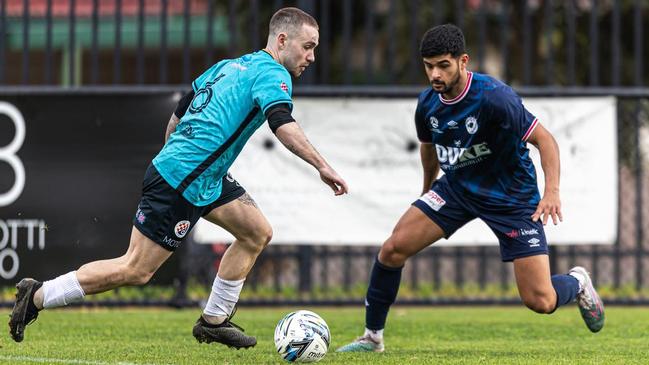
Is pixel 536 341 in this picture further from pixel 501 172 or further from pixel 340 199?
pixel 340 199

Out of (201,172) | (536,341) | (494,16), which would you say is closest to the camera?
(201,172)

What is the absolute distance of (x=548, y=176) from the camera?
6.88 m

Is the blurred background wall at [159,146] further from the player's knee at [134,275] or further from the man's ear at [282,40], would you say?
the man's ear at [282,40]

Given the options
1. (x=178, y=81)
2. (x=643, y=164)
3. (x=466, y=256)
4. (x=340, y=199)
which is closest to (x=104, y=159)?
(x=340, y=199)

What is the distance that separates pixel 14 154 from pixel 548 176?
540cm

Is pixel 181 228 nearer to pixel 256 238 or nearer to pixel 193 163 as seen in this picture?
pixel 193 163

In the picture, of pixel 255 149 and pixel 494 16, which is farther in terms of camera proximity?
pixel 494 16

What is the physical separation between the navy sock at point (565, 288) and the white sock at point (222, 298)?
6.22ft

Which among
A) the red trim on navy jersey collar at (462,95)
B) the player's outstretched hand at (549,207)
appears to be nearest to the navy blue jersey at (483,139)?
the red trim on navy jersey collar at (462,95)

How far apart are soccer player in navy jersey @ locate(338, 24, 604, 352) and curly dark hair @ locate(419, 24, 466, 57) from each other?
0.02 m

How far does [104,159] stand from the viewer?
10750 millimetres

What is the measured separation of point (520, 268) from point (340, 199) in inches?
148

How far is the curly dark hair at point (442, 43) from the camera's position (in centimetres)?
691

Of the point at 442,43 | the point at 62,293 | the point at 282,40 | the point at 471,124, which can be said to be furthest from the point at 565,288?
the point at 62,293
